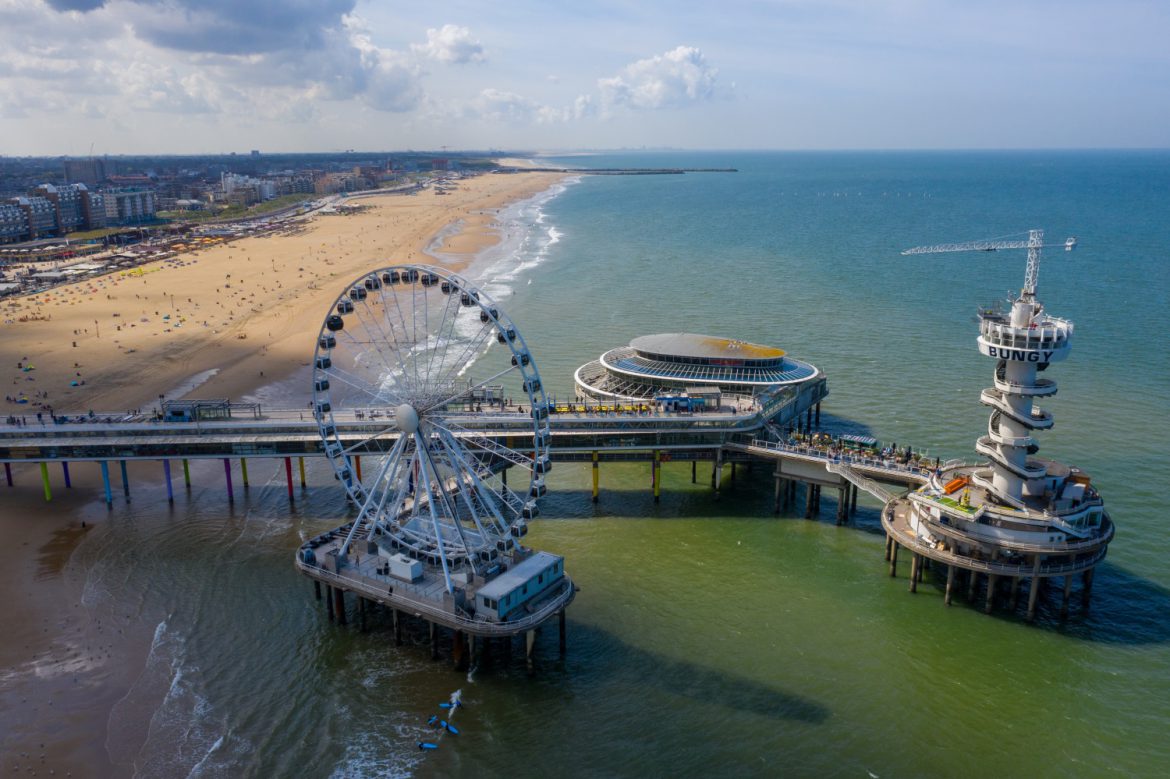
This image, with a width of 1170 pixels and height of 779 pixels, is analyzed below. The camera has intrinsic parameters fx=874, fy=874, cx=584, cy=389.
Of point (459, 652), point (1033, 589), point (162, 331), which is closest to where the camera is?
point (459, 652)

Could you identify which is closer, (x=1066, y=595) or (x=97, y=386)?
(x=1066, y=595)

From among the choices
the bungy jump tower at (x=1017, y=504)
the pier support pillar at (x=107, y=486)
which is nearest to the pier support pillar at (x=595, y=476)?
the bungy jump tower at (x=1017, y=504)

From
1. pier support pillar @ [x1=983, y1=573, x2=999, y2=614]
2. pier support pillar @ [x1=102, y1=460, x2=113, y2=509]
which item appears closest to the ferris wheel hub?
pier support pillar @ [x1=102, y1=460, x2=113, y2=509]

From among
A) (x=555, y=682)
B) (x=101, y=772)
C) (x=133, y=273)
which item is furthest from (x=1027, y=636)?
(x=133, y=273)

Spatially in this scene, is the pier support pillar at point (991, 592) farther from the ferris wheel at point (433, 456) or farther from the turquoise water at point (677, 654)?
the ferris wheel at point (433, 456)

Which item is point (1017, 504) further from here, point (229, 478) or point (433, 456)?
point (229, 478)

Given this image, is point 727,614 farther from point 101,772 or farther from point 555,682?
point 101,772

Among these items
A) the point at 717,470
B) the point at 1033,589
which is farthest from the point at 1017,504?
the point at 717,470
